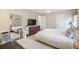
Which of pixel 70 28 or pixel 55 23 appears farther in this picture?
pixel 55 23

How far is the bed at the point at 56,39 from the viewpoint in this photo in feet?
4.62

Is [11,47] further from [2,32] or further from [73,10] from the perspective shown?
[73,10]

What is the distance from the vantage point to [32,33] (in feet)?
5.14

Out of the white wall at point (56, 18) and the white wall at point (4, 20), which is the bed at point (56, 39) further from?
the white wall at point (4, 20)

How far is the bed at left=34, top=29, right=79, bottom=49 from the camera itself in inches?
55.4

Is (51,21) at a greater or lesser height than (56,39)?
greater

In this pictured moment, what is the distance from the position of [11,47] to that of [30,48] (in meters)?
0.31

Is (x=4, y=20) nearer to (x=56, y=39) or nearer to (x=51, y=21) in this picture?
(x=51, y=21)

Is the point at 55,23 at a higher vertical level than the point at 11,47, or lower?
higher

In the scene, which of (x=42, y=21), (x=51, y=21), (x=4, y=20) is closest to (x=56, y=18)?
(x=51, y=21)

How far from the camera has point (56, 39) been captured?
1.47 meters
